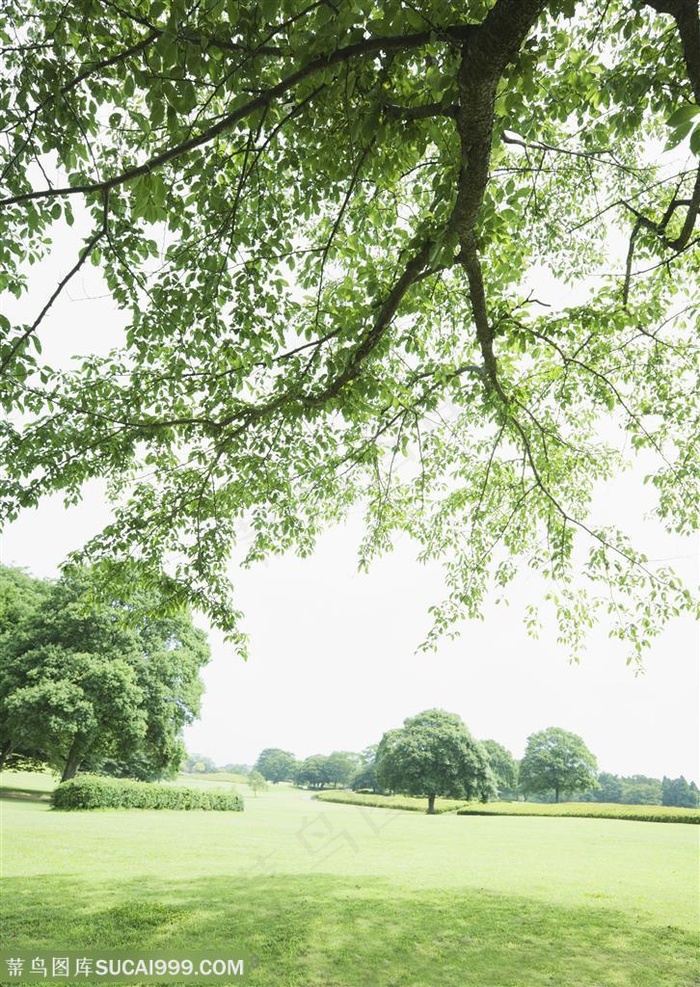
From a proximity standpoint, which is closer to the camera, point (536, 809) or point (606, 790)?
point (536, 809)

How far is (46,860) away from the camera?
1012 cm

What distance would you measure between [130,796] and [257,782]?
219 inches

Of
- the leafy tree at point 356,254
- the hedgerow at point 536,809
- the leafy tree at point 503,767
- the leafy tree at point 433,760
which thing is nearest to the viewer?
the leafy tree at point 356,254

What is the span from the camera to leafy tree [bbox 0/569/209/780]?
22.6m

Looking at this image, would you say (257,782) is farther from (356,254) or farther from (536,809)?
(356,254)

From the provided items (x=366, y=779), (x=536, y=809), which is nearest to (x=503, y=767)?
(x=536, y=809)

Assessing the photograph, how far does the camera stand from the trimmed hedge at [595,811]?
23.0m

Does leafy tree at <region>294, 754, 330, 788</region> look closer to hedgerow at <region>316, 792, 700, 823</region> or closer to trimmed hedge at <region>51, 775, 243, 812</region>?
hedgerow at <region>316, 792, 700, 823</region>

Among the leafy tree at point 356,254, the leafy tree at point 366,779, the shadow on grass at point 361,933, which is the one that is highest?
the leafy tree at point 356,254

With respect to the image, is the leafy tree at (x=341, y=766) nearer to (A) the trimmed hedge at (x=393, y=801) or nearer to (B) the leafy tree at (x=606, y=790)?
(A) the trimmed hedge at (x=393, y=801)

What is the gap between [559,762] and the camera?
32625 millimetres

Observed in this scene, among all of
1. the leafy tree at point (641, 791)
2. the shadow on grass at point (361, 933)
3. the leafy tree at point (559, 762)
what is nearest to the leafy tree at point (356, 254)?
the shadow on grass at point (361, 933)

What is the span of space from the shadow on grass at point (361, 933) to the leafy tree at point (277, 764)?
17.9 metres

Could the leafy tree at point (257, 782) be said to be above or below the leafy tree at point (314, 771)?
below
